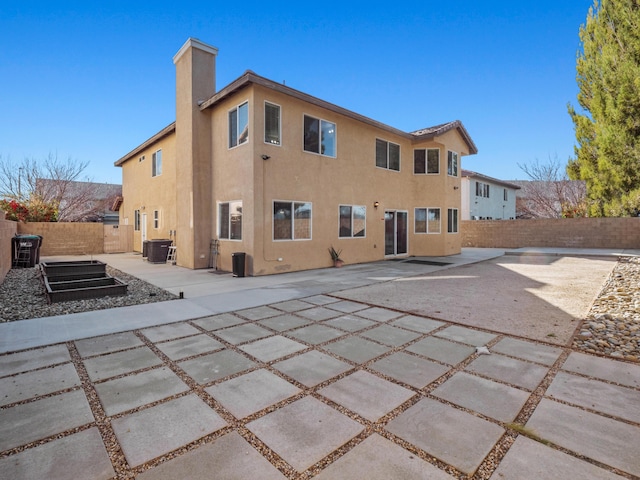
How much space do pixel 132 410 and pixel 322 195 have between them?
357 inches

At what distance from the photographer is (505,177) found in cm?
4041

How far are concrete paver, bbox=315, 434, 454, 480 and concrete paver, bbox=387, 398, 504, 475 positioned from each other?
14 cm

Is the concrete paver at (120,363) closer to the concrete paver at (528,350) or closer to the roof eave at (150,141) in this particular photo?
the concrete paver at (528,350)

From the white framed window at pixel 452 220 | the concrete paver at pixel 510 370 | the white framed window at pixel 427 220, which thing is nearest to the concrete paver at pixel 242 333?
the concrete paver at pixel 510 370

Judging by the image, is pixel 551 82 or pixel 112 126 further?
pixel 112 126

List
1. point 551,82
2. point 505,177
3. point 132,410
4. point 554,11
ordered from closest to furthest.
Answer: point 132,410 → point 554,11 → point 551,82 → point 505,177

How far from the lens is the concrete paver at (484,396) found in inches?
99.0

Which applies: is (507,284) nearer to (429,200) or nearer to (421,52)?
(429,200)

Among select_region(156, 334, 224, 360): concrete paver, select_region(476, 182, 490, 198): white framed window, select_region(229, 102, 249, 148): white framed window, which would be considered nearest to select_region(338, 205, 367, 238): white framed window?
select_region(229, 102, 249, 148): white framed window

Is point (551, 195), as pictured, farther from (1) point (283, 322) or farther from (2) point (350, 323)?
(1) point (283, 322)

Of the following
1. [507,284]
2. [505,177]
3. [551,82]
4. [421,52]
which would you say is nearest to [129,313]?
[507,284]

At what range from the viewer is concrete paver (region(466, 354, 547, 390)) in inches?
118

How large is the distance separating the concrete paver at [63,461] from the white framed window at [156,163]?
1466 centimetres

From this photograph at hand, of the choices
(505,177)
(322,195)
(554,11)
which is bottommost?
(322,195)
